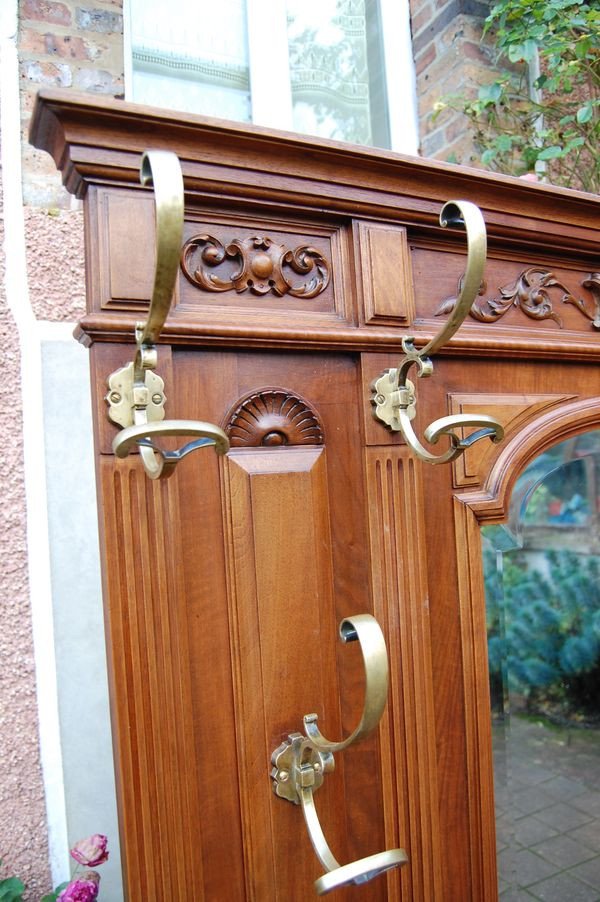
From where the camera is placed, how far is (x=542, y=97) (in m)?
1.44

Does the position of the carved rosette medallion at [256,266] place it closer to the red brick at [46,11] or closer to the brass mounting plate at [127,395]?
the brass mounting plate at [127,395]

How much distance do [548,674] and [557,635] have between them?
70 mm

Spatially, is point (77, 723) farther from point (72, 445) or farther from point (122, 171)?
point (122, 171)

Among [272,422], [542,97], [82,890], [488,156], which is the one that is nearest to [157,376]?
[272,422]

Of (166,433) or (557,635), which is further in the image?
(557,635)

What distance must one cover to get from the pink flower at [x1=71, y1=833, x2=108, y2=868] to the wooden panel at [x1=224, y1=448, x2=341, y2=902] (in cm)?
24

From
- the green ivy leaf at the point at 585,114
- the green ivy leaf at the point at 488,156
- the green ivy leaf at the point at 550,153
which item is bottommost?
the green ivy leaf at the point at 550,153

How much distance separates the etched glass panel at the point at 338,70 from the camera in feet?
4.27

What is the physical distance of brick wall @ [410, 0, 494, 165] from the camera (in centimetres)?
135

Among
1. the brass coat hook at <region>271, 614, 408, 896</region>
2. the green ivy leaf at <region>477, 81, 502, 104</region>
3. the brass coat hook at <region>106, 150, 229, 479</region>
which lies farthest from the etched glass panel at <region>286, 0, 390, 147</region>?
the brass coat hook at <region>271, 614, 408, 896</region>

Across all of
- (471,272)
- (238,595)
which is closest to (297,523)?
(238,595)

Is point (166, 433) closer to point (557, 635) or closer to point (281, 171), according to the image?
point (281, 171)

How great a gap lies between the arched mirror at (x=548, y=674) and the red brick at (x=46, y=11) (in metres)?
1.02

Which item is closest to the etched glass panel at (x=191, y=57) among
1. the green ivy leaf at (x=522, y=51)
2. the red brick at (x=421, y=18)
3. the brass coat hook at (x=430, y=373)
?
the red brick at (x=421, y=18)
